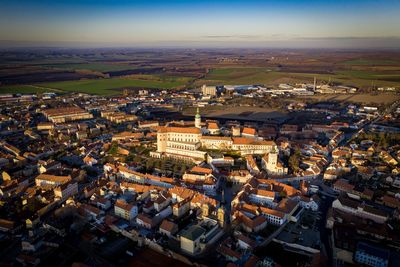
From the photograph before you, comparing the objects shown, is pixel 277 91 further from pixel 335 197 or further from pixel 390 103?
pixel 335 197

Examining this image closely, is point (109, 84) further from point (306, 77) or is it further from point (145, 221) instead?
point (145, 221)

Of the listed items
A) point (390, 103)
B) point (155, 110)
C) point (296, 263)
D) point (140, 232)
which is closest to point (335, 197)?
point (296, 263)

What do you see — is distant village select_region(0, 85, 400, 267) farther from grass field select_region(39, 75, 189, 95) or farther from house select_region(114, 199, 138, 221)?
grass field select_region(39, 75, 189, 95)

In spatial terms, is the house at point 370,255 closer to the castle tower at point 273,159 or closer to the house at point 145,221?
the castle tower at point 273,159

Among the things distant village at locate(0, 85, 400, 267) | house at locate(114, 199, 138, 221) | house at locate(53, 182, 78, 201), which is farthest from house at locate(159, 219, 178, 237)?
house at locate(53, 182, 78, 201)

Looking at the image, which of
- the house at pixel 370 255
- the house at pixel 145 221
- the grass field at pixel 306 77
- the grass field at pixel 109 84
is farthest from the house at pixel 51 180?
the grass field at pixel 306 77
